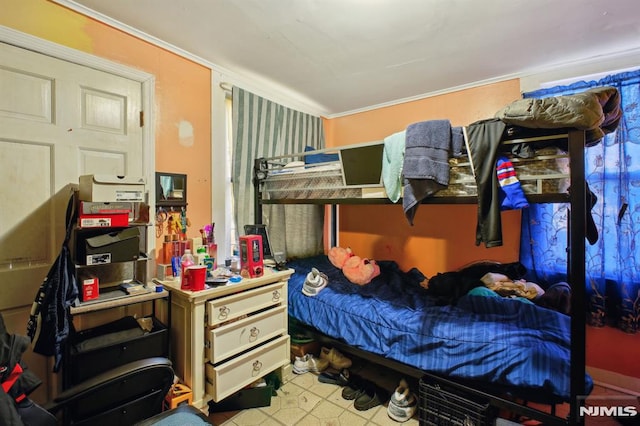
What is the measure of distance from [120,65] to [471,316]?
2.76 m

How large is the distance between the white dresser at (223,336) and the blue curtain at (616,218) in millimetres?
2361

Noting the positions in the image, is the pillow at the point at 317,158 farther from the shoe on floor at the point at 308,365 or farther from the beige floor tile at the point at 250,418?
the beige floor tile at the point at 250,418

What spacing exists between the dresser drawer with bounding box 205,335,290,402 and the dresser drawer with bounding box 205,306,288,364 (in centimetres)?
5

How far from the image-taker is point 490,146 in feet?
4.88

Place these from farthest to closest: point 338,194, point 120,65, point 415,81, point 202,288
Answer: point 415,81
point 338,194
point 120,65
point 202,288

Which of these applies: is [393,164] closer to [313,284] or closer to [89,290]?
[313,284]

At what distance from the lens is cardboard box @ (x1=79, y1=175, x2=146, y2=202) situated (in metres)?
1.47

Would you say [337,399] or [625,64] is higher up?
[625,64]


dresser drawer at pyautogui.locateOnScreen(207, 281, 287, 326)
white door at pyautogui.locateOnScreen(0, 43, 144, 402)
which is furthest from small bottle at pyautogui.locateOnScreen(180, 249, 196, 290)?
white door at pyautogui.locateOnScreen(0, 43, 144, 402)

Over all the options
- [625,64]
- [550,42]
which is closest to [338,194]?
[550,42]

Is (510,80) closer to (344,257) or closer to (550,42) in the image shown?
(550,42)

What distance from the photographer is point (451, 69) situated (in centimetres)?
249

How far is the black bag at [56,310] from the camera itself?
1305 mm

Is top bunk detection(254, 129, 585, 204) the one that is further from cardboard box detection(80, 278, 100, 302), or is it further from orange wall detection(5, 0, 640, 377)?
cardboard box detection(80, 278, 100, 302)
